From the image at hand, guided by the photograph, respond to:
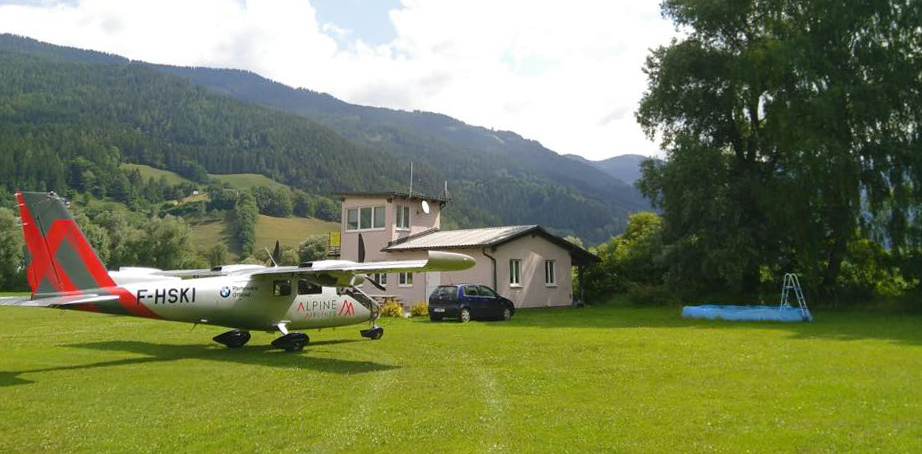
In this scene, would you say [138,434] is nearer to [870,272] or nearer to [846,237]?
[846,237]

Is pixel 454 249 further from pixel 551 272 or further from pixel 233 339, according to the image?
pixel 233 339

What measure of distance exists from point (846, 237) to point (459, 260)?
2265cm

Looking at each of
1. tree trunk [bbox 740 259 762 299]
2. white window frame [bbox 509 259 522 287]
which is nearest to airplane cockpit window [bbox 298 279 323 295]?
white window frame [bbox 509 259 522 287]

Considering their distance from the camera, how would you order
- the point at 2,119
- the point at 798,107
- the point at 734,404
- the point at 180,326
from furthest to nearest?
the point at 2,119
the point at 798,107
the point at 180,326
the point at 734,404

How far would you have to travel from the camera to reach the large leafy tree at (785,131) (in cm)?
2667

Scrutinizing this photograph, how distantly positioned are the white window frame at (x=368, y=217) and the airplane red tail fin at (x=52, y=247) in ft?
70.4

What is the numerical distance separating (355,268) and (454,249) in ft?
53.4

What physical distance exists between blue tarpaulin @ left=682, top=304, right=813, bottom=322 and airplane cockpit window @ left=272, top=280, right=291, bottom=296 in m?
16.1

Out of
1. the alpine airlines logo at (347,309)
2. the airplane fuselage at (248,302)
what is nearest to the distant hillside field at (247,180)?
the alpine airlines logo at (347,309)

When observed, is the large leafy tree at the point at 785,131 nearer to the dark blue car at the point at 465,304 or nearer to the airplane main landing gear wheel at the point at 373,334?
the dark blue car at the point at 465,304

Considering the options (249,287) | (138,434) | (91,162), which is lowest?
(138,434)

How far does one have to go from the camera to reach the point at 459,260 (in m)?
12.7

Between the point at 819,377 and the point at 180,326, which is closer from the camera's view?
the point at 819,377

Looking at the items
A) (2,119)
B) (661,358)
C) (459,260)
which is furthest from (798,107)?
(2,119)
